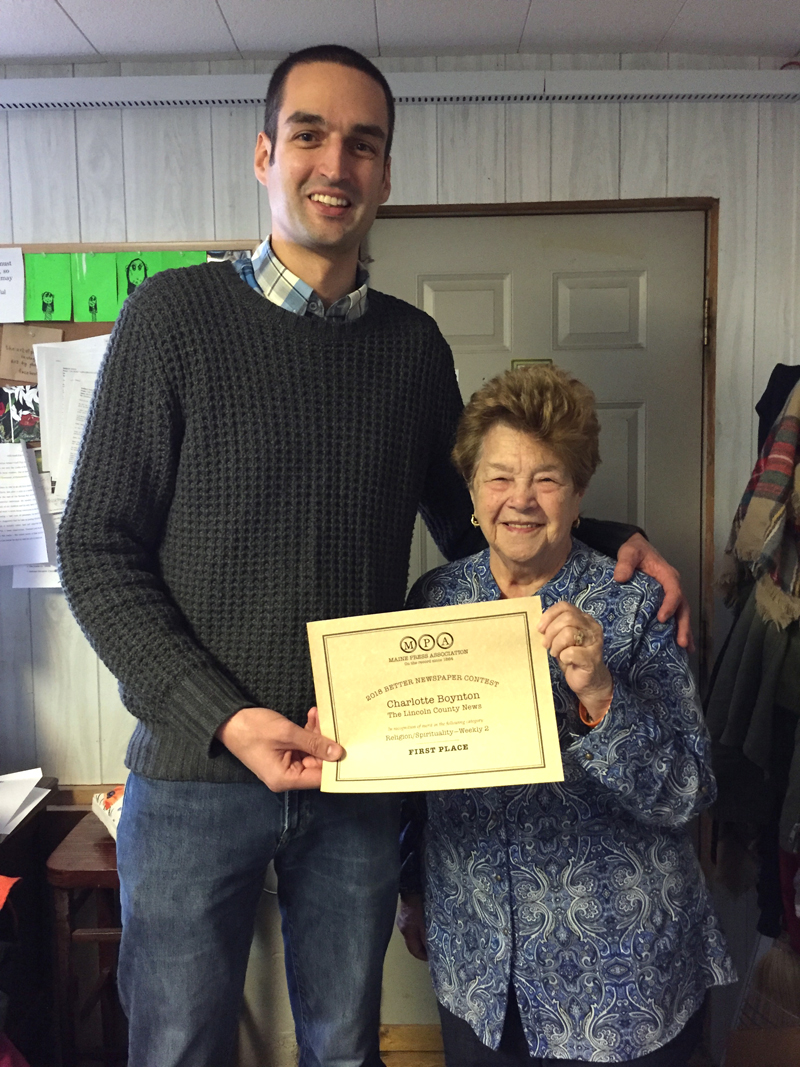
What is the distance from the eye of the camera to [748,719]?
65.5 inches

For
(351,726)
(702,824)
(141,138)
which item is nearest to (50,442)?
(141,138)

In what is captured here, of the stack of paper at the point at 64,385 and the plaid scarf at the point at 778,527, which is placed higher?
the stack of paper at the point at 64,385

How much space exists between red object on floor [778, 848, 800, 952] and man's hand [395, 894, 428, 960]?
0.97m

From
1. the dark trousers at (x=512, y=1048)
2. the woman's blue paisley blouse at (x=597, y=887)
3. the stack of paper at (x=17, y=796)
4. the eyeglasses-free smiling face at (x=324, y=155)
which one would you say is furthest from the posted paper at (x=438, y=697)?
the stack of paper at (x=17, y=796)

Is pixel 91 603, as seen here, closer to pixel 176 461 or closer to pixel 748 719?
pixel 176 461

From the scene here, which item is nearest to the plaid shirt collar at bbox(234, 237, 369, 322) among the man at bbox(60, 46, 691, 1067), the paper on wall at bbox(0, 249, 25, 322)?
the man at bbox(60, 46, 691, 1067)

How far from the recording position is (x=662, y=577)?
1.09 meters

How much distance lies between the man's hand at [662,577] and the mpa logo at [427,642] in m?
0.30

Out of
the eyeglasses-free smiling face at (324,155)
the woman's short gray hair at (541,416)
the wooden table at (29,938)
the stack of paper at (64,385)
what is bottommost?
the wooden table at (29,938)

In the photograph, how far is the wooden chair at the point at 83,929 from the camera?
5.56 feet

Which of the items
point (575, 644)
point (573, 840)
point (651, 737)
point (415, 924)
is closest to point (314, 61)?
point (575, 644)

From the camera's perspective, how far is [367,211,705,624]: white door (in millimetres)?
1939

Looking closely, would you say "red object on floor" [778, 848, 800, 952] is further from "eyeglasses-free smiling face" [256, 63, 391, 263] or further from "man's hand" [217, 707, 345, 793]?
"eyeglasses-free smiling face" [256, 63, 391, 263]

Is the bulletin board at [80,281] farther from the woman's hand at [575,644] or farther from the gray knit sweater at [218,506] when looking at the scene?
the woman's hand at [575,644]
